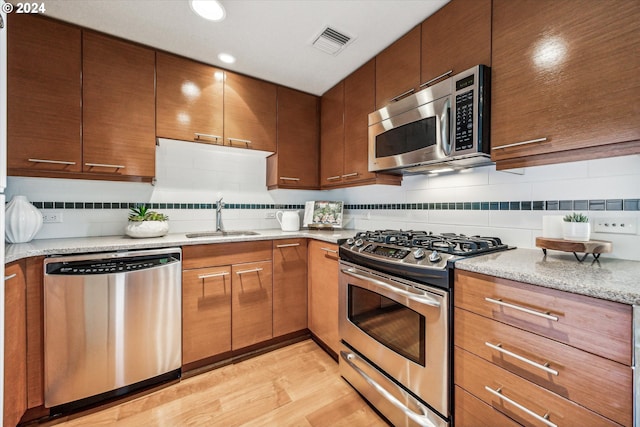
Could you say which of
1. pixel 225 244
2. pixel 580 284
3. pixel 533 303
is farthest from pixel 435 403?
pixel 225 244

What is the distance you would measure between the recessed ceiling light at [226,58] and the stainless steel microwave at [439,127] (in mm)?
1188

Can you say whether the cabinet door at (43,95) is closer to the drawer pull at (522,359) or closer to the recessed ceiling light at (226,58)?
the recessed ceiling light at (226,58)

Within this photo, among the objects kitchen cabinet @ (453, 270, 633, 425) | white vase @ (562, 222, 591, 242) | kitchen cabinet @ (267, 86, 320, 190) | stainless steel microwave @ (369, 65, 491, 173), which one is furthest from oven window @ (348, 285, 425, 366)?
kitchen cabinet @ (267, 86, 320, 190)

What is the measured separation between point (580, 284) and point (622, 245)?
2.20 ft

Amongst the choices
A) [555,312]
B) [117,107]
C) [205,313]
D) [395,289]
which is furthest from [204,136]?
[555,312]

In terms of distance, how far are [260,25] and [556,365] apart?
223 cm

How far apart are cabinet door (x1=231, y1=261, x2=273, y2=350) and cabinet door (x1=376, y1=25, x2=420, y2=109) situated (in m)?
1.57

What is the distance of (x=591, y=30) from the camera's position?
998 millimetres

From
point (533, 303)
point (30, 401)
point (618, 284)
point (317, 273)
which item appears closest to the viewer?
point (618, 284)

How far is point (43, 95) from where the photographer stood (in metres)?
1.62

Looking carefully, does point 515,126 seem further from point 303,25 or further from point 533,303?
point 303,25

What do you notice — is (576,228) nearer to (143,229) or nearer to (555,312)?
(555,312)

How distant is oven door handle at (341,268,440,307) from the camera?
47.2 inches

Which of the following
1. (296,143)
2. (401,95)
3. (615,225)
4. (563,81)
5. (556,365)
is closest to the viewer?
(556,365)
